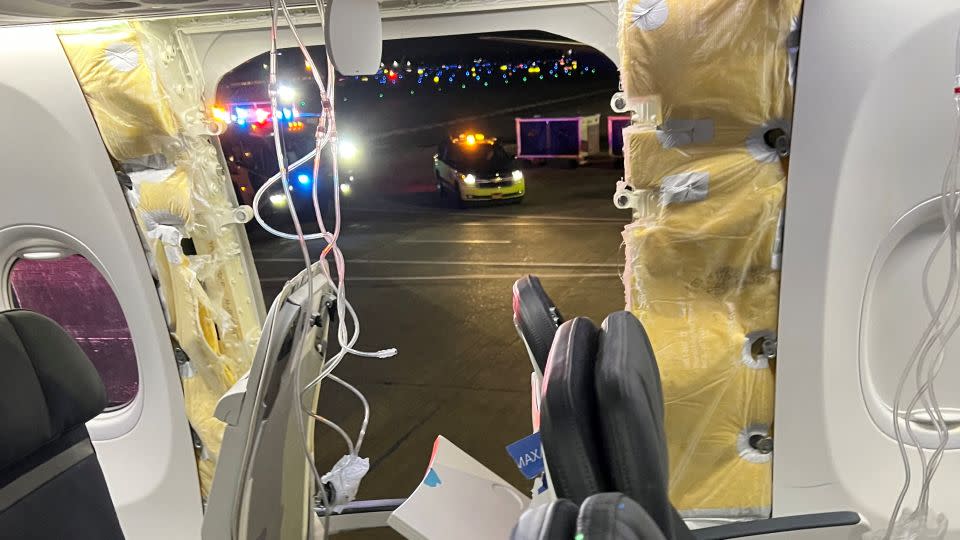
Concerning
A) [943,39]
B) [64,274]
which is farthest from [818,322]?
[64,274]

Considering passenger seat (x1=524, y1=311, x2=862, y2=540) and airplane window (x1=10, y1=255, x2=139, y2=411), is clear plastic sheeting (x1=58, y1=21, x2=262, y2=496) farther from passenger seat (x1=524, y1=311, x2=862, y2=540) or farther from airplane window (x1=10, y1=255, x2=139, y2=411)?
passenger seat (x1=524, y1=311, x2=862, y2=540)

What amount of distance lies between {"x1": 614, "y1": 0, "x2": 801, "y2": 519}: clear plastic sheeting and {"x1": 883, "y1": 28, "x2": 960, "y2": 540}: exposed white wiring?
1.32 ft

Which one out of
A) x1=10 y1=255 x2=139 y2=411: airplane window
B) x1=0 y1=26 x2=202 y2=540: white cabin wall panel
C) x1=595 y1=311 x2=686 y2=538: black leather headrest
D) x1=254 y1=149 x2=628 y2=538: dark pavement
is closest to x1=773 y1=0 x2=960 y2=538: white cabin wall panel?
x1=254 y1=149 x2=628 y2=538: dark pavement

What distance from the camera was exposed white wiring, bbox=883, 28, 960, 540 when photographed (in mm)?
1579

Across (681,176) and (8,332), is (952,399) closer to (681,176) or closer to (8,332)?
(681,176)

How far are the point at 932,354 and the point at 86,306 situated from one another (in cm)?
326

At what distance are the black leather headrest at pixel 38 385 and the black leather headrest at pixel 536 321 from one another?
101 cm

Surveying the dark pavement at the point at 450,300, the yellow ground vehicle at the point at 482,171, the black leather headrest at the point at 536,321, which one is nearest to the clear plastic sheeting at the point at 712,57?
the black leather headrest at the point at 536,321

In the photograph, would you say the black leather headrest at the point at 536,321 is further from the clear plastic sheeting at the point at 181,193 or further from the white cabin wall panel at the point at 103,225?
the white cabin wall panel at the point at 103,225

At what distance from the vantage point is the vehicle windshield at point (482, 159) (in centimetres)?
837

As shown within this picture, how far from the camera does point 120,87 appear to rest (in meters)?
2.09

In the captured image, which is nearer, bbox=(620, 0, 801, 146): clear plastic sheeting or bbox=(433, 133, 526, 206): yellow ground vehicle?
bbox=(620, 0, 801, 146): clear plastic sheeting

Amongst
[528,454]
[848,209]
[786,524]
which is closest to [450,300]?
[786,524]

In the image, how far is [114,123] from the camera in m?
2.15
